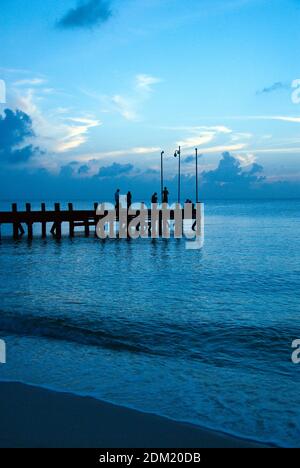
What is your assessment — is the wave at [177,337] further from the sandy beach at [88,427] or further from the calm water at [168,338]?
the sandy beach at [88,427]

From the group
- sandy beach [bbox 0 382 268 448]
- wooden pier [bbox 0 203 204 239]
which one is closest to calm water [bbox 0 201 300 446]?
sandy beach [bbox 0 382 268 448]

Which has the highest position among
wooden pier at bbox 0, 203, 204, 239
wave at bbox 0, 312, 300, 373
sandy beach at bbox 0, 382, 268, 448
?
wooden pier at bbox 0, 203, 204, 239

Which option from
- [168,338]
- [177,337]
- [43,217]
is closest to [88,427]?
[168,338]

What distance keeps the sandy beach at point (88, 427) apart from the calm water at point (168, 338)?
335 millimetres

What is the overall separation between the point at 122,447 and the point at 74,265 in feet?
57.8

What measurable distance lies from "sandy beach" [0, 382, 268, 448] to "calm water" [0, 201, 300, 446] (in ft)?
1.10

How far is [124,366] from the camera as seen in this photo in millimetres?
7773

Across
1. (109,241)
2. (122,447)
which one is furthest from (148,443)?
(109,241)

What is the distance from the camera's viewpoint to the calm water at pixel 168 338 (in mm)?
6227

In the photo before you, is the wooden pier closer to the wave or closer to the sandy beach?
the wave

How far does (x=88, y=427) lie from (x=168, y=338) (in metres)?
4.62

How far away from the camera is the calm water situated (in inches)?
245

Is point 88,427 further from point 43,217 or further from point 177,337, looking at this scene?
point 43,217
